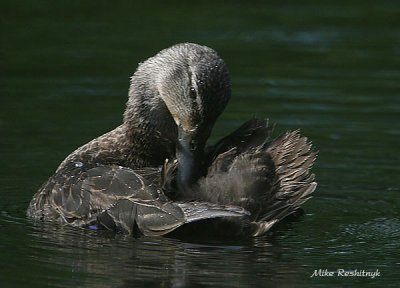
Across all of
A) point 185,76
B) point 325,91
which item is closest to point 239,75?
point 325,91

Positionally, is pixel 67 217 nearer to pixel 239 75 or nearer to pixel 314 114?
pixel 314 114

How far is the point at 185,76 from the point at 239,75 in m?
4.07

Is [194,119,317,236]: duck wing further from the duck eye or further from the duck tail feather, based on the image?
the duck eye

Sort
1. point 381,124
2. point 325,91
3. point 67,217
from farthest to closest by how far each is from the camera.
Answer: point 325,91, point 381,124, point 67,217

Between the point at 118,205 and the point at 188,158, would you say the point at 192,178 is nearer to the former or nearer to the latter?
the point at 188,158

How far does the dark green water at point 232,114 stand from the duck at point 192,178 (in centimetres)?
17

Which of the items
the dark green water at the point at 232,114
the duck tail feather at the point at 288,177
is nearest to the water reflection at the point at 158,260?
the dark green water at the point at 232,114

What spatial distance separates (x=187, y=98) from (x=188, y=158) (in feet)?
1.39

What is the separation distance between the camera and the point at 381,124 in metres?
11.3

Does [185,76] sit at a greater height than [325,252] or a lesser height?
greater

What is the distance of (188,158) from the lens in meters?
8.51

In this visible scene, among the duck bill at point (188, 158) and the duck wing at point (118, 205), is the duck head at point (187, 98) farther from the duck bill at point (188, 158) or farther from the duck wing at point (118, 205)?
the duck wing at point (118, 205)

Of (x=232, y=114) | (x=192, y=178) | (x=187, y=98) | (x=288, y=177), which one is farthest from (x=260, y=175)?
(x=232, y=114)

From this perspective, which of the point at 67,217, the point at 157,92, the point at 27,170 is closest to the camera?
the point at 67,217
